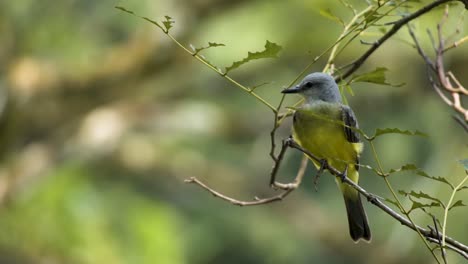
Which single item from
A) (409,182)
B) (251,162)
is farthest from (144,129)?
(409,182)

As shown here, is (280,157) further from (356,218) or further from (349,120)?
(356,218)

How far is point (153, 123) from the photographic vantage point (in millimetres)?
7449

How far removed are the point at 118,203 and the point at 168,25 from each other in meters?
7.54

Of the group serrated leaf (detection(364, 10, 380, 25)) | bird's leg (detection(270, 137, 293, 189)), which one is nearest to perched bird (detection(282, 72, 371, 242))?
bird's leg (detection(270, 137, 293, 189))

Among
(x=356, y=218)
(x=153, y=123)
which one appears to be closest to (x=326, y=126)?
(x=356, y=218)

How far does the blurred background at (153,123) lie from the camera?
21.7 ft

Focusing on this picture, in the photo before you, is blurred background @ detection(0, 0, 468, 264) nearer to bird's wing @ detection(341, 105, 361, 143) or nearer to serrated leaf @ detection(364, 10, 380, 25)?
bird's wing @ detection(341, 105, 361, 143)

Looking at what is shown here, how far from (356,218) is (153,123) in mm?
4578

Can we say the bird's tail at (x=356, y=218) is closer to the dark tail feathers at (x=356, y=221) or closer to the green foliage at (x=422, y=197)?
A: the dark tail feathers at (x=356, y=221)

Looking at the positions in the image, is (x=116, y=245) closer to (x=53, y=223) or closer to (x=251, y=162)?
(x=53, y=223)

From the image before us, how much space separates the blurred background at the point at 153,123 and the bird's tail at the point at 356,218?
100 inches

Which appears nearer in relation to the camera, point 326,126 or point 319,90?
point 326,126

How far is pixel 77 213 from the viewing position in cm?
741

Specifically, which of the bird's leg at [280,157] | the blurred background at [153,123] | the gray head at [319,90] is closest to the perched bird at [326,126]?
the gray head at [319,90]
